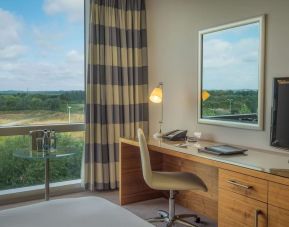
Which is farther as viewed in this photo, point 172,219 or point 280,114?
point 172,219

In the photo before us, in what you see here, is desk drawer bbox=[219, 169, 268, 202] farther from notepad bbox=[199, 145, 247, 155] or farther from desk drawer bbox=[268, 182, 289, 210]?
notepad bbox=[199, 145, 247, 155]

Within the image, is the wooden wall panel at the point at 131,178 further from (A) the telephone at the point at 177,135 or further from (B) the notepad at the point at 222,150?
(B) the notepad at the point at 222,150

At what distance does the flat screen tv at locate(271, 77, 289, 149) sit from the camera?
2336 mm

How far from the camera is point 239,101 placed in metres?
2.90

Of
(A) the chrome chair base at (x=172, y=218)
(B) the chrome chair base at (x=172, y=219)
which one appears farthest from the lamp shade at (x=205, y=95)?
(B) the chrome chair base at (x=172, y=219)

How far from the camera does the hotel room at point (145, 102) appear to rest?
103 inches

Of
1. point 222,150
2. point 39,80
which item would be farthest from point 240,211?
point 39,80

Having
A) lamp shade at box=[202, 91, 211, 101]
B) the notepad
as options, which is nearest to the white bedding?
the notepad

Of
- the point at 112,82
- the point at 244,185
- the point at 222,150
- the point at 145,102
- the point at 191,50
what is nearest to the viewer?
the point at 244,185

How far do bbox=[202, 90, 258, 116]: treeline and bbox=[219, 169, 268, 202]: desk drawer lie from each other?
0.74 meters

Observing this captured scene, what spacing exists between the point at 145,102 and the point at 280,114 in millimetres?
2020

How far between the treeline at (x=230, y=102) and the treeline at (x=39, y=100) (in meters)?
1.59

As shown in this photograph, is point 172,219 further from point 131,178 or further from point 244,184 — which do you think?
point 244,184

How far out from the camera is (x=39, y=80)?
3705 millimetres
